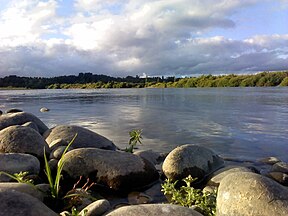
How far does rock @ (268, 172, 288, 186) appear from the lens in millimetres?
8828

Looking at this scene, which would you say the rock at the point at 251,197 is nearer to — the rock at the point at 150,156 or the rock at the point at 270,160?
the rock at the point at 150,156

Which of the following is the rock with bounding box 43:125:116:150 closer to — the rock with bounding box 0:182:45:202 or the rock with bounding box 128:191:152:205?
the rock with bounding box 128:191:152:205

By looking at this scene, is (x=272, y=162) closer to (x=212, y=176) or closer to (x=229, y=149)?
(x=229, y=149)

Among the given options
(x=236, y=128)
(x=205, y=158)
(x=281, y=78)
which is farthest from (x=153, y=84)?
(x=205, y=158)

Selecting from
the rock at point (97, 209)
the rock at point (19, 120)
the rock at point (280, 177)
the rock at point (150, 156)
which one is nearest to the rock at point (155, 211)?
the rock at point (97, 209)

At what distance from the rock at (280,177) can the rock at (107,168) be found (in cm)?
352

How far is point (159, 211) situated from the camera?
4875 millimetres

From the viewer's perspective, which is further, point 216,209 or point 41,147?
point 41,147

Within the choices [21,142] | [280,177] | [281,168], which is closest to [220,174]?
[280,177]

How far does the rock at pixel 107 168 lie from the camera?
830cm

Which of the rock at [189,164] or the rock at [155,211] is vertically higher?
the rock at [155,211]

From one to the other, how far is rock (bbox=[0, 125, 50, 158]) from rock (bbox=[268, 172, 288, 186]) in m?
6.50

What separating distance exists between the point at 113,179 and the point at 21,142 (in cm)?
297

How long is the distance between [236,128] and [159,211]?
1446 centimetres
